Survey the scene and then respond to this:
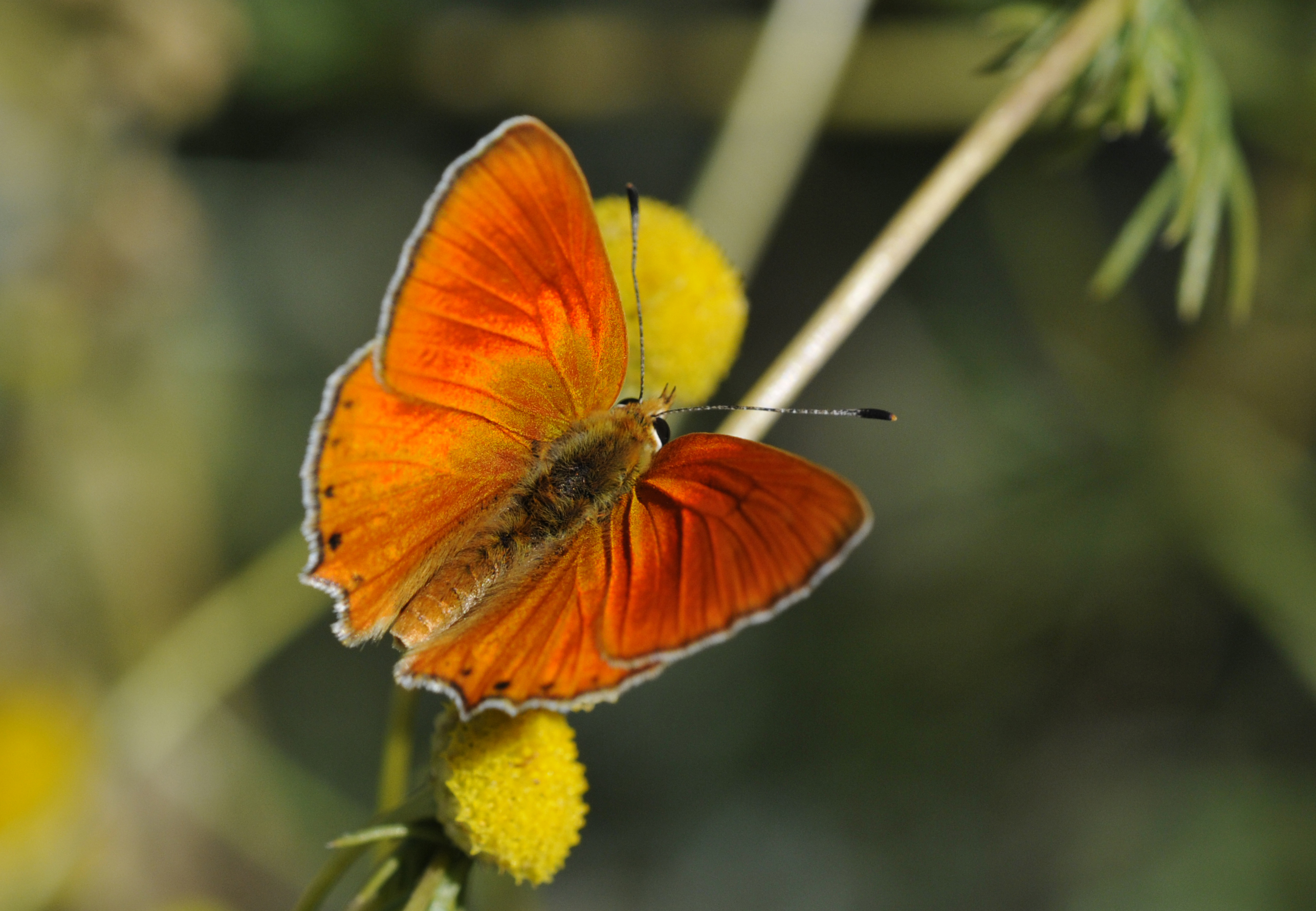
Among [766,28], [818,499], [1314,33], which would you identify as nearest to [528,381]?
[818,499]

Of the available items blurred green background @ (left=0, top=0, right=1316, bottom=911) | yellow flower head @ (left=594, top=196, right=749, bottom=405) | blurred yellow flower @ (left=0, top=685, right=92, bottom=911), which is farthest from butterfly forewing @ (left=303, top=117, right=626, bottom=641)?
blurred yellow flower @ (left=0, top=685, right=92, bottom=911)

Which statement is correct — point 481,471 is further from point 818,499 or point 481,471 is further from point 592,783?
point 592,783

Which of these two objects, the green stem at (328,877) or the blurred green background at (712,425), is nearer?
the green stem at (328,877)

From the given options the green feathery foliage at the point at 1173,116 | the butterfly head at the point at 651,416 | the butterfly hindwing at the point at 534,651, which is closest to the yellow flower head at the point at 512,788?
the butterfly hindwing at the point at 534,651

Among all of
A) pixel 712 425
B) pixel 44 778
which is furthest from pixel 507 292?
Answer: pixel 44 778

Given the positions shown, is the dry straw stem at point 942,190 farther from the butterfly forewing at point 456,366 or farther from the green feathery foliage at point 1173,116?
the butterfly forewing at point 456,366

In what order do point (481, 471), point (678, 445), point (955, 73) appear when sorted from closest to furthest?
point (678, 445) → point (481, 471) → point (955, 73)

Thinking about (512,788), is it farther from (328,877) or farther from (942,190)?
(942,190)
